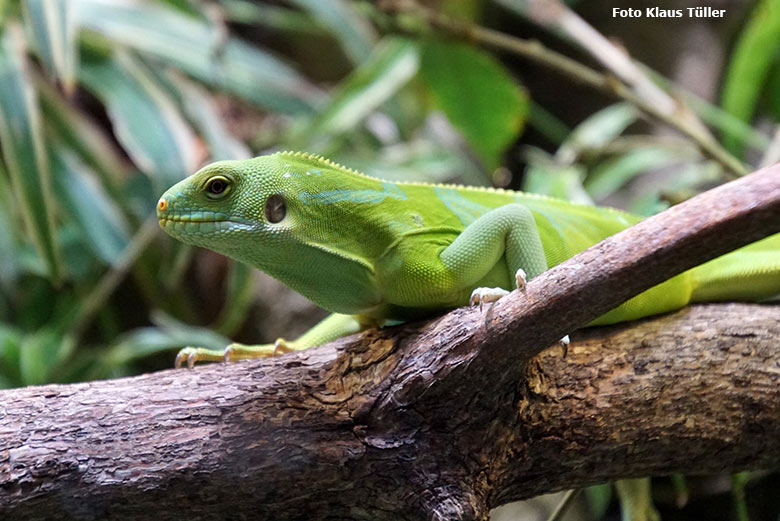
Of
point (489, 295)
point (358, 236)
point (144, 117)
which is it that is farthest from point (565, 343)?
point (144, 117)

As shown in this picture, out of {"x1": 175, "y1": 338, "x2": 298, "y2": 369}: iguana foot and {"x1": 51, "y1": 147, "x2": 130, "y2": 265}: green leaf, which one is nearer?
{"x1": 175, "y1": 338, "x2": 298, "y2": 369}: iguana foot

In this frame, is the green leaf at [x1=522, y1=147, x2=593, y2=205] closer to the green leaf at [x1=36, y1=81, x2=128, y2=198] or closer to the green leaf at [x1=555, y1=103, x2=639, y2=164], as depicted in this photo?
the green leaf at [x1=555, y1=103, x2=639, y2=164]

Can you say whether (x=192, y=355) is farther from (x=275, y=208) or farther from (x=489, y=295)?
(x=489, y=295)

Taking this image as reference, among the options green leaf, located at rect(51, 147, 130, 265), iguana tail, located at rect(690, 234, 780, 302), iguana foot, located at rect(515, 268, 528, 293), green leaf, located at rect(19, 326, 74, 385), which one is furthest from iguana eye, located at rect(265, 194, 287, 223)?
green leaf, located at rect(19, 326, 74, 385)

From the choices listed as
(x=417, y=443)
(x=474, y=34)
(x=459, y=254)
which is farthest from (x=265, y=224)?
(x=474, y=34)

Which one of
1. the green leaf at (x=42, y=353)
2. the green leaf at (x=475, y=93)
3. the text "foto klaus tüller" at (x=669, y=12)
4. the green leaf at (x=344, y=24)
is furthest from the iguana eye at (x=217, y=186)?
the text "foto klaus tüller" at (x=669, y=12)
